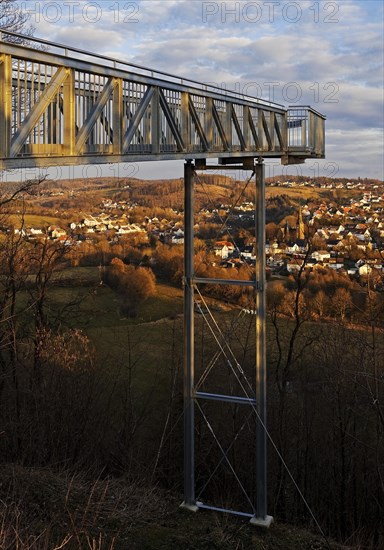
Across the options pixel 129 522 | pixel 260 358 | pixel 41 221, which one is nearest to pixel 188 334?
pixel 260 358

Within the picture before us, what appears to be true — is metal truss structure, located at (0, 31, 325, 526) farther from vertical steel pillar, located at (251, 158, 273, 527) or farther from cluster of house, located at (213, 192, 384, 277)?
cluster of house, located at (213, 192, 384, 277)

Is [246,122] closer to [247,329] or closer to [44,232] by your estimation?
[247,329]

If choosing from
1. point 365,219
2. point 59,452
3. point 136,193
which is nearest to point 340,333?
point 365,219

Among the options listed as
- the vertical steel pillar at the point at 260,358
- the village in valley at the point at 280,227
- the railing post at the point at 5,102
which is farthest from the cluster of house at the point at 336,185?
the railing post at the point at 5,102

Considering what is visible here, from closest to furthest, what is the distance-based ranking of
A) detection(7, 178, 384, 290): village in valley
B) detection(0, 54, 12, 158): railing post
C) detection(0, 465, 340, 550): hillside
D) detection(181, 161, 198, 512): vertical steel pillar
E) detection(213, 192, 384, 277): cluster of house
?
detection(0, 54, 12, 158): railing post, detection(0, 465, 340, 550): hillside, detection(181, 161, 198, 512): vertical steel pillar, detection(7, 178, 384, 290): village in valley, detection(213, 192, 384, 277): cluster of house

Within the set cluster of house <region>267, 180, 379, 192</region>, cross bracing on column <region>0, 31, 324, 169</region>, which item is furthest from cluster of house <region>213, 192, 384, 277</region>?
cross bracing on column <region>0, 31, 324, 169</region>

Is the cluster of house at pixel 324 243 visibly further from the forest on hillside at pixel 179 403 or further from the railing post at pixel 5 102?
the railing post at pixel 5 102
